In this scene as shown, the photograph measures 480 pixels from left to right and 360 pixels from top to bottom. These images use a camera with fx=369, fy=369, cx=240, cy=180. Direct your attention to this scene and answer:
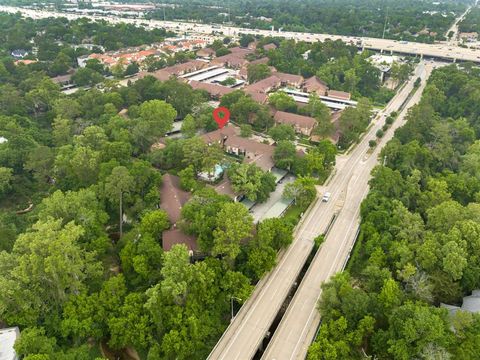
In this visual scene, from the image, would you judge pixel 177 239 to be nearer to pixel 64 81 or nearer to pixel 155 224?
pixel 155 224

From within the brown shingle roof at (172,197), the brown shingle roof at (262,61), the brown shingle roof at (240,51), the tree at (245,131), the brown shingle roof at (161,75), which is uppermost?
the brown shingle roof at (240,51)

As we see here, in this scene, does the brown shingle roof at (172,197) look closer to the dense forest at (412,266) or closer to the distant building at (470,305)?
the dense forest at (412,266)

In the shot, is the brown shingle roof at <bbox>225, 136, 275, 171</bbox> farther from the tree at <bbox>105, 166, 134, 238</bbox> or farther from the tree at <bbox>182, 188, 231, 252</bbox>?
the tree at <bbox>105, 166, 134, 238</bbox>

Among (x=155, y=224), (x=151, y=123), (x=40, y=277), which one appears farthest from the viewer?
(x=151, y=123)

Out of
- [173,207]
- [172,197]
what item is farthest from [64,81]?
[173,207]

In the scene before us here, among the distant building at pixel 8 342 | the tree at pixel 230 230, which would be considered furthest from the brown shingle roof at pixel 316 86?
the distant building at pixel 8 342

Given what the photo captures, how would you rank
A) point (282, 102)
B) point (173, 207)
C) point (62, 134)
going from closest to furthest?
point (173, 207) < point (62, 134) < point (282, 102)
